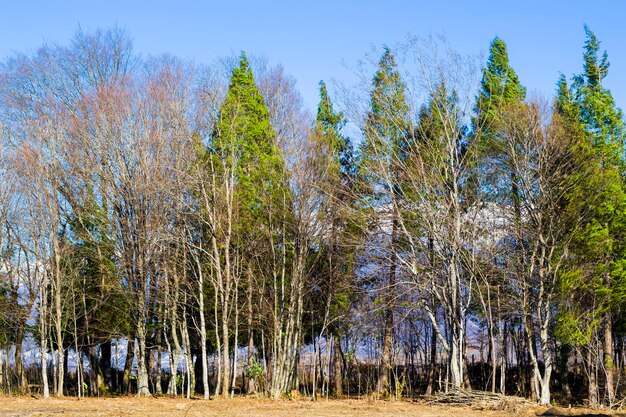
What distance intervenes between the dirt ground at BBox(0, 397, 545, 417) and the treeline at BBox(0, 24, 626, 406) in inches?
106

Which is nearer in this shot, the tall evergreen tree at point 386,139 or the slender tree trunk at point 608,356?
the slender tree trunk at point 608,356

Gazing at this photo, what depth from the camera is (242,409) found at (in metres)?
16.2

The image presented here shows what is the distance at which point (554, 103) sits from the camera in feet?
84.3

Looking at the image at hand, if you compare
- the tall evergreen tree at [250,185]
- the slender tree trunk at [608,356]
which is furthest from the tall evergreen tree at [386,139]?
the slender tree trunk at [608,356]

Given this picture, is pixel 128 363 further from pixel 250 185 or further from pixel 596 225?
pixel 596 225

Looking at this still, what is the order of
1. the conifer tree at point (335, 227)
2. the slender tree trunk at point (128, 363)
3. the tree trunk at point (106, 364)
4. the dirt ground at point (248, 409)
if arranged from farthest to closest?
the tree trunk at point (106, 364), the slender tree trunk at point (128, 363), the conifer tree at point (335, 227), the dirt ground at point (248, 409)

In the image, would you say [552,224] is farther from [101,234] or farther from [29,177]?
[29,177]

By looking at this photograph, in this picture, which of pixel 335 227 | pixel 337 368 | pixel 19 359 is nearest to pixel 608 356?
pixel 335 227

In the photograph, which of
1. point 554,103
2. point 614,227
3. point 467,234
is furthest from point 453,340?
point 554,103

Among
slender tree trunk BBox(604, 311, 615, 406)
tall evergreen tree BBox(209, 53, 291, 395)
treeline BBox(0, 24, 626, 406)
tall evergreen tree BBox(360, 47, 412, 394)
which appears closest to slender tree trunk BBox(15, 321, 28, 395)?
treeline BBox(0, 24, 626, 406)

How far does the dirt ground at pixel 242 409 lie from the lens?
49.2 feet

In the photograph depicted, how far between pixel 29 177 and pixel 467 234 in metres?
14.1

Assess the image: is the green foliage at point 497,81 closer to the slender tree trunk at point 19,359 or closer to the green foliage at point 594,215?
the green foliage at point 594,215

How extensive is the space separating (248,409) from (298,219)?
7.57 meters
